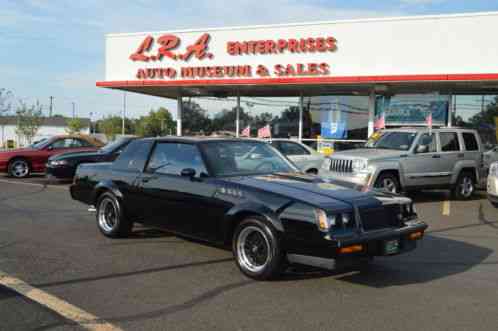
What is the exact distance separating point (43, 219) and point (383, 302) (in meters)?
6.43

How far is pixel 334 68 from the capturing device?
698 inches

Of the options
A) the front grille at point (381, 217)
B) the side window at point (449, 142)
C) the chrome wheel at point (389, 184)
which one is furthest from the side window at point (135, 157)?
the side window at point (449, 142)

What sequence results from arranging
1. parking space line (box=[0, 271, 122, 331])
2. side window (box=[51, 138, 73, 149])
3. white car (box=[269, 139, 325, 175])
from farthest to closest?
side window (box=[51, 138, 73, 149]), white car (box=[269, 139, 325, 175]), parking space line (box=[0, 271, 122, 331])

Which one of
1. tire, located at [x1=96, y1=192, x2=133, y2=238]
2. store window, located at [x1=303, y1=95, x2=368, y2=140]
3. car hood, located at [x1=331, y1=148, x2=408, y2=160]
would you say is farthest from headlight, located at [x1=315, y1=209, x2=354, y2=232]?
store window, located at [x1=303, y1=95, x2=368, y2=140]

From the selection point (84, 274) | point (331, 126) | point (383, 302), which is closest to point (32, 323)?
point (84, 274)

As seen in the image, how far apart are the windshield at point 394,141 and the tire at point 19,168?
10995mm

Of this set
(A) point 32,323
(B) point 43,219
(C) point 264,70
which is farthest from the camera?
(C) point 264,70

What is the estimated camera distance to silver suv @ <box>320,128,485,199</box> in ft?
37.7

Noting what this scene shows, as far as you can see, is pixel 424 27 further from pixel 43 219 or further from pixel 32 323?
pixel 32 323

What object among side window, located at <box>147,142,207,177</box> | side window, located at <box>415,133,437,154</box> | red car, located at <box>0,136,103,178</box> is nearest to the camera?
side window, located at <box>147,142,207,177</box>

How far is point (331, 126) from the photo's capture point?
19.5 metres

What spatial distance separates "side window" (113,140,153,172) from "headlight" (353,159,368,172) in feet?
18.1

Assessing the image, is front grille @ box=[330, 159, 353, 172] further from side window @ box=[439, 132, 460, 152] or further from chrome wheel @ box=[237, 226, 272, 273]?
chrome wheel @ box=[237, 226, 272, 273]

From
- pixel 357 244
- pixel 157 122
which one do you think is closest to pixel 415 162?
pixel 357 244
